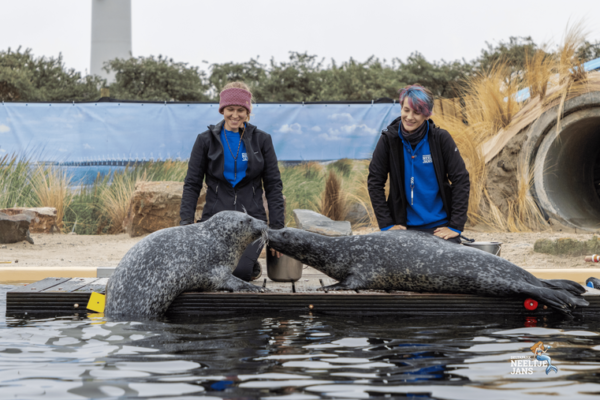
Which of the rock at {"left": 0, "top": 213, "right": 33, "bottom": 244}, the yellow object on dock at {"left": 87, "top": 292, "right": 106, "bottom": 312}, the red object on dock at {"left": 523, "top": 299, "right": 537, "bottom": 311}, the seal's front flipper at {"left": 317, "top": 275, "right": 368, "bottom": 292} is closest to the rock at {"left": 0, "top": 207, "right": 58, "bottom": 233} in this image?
the rock at {"left": 0, "top": 213, "right": 33, "bottom": 244}

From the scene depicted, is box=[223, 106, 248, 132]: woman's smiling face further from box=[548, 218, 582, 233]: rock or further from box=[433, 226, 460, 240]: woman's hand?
box=[548, 218, 582, 233]: rock

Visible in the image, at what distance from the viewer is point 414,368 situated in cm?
296

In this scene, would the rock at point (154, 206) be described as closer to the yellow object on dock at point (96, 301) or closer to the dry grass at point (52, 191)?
the dry grass at point (52, 191)

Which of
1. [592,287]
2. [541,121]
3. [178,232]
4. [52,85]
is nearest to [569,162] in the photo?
[541,121]

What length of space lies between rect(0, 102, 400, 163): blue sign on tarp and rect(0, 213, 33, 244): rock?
318 centimetres

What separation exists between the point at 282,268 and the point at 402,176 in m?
1.41

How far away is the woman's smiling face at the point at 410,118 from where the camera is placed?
473 centimetres

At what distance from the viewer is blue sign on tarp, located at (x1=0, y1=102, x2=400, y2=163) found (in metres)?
12.4

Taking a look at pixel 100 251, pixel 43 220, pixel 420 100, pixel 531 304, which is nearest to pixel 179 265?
pixel 420 100

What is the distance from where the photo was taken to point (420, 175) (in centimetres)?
491

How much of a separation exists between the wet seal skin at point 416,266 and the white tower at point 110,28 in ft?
116

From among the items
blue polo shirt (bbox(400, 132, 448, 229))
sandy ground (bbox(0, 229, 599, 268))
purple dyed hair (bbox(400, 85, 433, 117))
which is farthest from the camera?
sandy ground (bbox(0, 229, 599, 268))

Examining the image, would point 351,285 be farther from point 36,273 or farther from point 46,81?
point 46,81

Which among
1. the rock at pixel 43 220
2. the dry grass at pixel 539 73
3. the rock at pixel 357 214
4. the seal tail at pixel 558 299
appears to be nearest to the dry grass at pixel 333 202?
the rock at pixel 357 214
